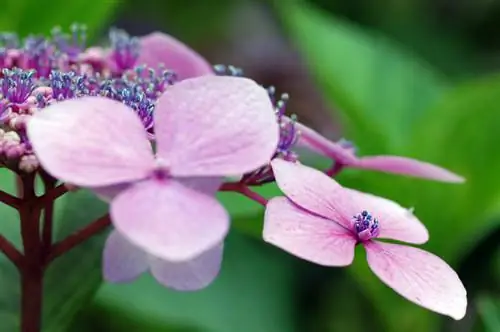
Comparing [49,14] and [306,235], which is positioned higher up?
[306,235]

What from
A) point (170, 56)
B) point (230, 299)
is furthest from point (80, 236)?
point (230, 299)

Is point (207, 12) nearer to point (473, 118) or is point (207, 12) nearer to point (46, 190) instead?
point (473, 118)

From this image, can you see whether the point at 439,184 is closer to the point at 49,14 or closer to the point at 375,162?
the point at 375,162

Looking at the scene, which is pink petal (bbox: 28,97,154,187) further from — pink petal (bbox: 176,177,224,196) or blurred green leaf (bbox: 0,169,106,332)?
blurred green leaf (bbox: 0,169,106,332)

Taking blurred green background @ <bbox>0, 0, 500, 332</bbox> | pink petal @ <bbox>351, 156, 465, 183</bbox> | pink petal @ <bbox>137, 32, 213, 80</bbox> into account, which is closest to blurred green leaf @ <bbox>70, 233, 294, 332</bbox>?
blurred green background @ <bbox>0, 0, 500, 332</bbox>

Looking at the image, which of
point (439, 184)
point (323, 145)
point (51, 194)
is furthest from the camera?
point (439, 184)

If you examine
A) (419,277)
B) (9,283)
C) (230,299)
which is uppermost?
(419,277)

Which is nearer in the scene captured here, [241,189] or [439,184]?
[241,189]
